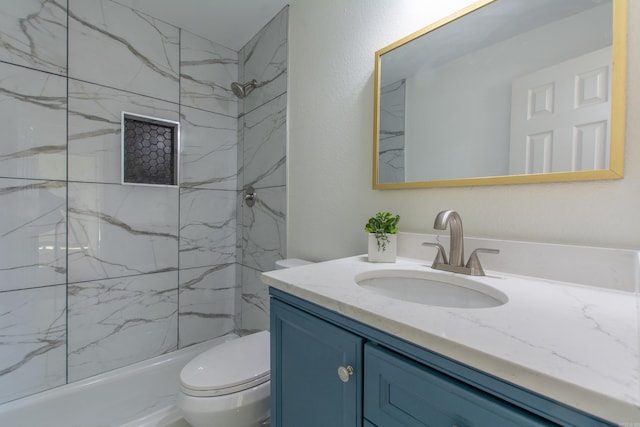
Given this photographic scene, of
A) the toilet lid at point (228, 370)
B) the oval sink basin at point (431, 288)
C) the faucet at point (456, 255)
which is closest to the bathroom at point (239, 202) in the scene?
the faucet at point (456, 255)

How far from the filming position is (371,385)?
59cm

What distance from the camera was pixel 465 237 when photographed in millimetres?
949

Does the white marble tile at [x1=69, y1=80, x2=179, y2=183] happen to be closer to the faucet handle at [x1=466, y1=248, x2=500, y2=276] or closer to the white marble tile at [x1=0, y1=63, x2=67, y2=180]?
the white marble tile at [x1=0, y1=63, x2=67, y2=180]

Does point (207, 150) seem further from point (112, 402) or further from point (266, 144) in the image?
point (112, 402)

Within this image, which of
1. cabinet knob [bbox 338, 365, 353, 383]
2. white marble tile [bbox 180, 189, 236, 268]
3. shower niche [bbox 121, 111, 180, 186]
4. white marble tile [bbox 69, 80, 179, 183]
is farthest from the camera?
white marble tile [bbox 180, 189, 236, 268]

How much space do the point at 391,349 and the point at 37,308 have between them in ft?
6.26

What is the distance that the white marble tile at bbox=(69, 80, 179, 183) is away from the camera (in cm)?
158

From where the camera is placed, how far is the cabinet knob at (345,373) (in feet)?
2.06

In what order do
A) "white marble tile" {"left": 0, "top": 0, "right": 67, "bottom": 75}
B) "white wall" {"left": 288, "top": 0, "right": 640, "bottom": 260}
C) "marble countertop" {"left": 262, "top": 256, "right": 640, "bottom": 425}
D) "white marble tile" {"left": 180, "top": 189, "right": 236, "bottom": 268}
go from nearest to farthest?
"marble countertop" {"left": 262, "top": 256, "right": 640, "bottom": 425}, "white wall" {"left": 288, "top": 0, "right": 640, "bottom": 260}, "white marble tile" {"left": 0, "top": 0, "right": 67, "bottom": 75}, "white marble tile" {"left": 180, "top": 189, "right": 236, "bottom": 268}

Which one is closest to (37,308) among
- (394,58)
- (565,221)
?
(394,58)

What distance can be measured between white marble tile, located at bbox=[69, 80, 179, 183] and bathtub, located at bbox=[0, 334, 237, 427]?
1.17m

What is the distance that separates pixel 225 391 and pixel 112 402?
3.51ft

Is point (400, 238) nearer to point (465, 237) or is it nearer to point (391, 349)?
point (465, 237)

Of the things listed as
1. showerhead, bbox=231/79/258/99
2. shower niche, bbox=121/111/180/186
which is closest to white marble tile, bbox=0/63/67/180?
shower niche, bbox=121/111/180/186
